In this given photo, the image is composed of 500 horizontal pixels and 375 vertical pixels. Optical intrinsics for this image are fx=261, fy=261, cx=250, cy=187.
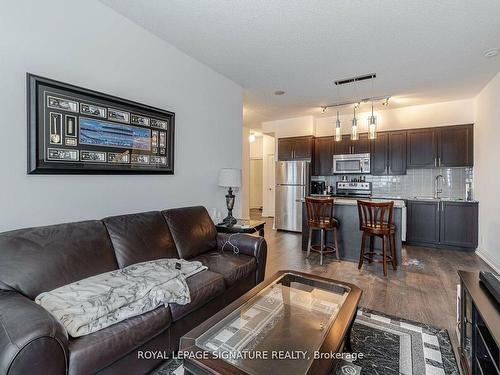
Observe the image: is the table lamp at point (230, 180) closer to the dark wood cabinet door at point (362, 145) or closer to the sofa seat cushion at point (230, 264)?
the sofa seat cushion at point (230, 264)

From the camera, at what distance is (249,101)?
16.0 feet

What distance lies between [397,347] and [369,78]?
128 inches

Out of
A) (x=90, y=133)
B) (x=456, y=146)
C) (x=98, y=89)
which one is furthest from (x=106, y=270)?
(x=456, y=146)

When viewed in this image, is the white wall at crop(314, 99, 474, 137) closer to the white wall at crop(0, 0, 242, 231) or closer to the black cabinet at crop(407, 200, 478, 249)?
the black cabinet at crop(407, 200, 478, 249)

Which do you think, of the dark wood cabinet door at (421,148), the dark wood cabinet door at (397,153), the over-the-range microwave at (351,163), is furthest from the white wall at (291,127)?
the dark wood cabinet door at (421,148)

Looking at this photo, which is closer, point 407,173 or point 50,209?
point 50,209

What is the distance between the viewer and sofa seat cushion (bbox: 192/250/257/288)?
2.14 metres

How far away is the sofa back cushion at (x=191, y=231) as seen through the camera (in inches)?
95.3

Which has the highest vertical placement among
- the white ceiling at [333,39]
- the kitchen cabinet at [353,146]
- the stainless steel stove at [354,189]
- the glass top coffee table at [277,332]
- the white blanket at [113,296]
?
the white ceiling at [333,39]

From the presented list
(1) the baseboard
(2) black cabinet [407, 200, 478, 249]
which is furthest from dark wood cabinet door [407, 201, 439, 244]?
(1) the baseboard

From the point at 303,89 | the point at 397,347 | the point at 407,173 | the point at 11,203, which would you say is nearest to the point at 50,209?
the point at 11,203

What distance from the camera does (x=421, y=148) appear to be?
4875mm

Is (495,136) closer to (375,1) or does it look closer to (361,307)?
(375,1)

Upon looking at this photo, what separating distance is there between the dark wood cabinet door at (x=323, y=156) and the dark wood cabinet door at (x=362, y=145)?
0.49 meters
